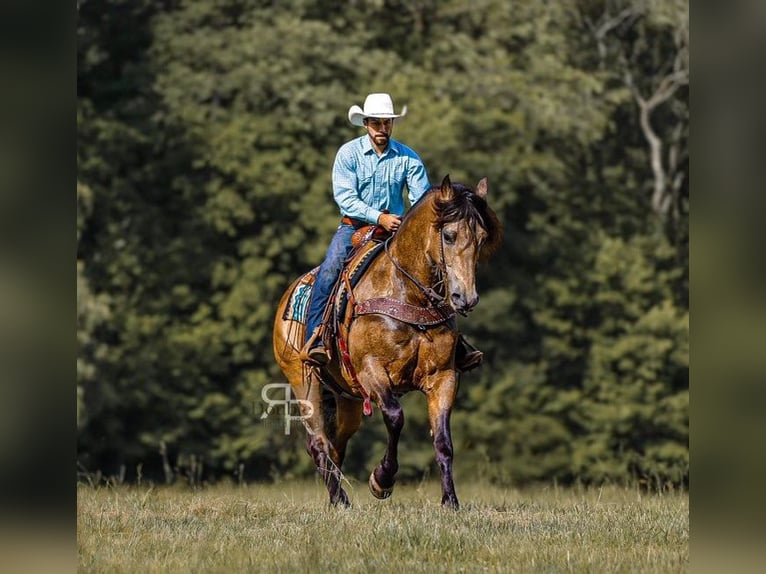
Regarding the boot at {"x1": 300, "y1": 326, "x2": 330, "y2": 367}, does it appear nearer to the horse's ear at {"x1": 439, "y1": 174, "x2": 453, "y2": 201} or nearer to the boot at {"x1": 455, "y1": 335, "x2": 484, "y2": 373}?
the boot at {"x1": 455, "y1": 335, "x2": 484, "y2": 373}

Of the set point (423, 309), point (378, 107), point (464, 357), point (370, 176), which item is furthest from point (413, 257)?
point (378, 107)

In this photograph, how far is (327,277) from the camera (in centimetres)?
1073

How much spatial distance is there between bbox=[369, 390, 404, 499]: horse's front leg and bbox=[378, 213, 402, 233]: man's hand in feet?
4.16

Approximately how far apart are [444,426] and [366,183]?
216 centimetres

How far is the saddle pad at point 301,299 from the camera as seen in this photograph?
11484 millimetres

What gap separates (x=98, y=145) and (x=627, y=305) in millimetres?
10633

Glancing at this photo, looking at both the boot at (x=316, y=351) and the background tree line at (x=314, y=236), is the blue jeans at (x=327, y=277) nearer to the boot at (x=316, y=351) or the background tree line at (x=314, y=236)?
the boot at (x=316, y=351)

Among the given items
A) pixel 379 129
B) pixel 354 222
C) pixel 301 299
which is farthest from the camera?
pixel 301 299

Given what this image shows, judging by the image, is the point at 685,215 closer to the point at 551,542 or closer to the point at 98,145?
the point at 98,145

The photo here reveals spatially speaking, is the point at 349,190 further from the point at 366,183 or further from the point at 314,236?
the point at 314,236

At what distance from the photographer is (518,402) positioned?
85.5 feet

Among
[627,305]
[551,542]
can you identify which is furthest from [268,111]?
[551,542]

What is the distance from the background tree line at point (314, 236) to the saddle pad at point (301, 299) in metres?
13.1
